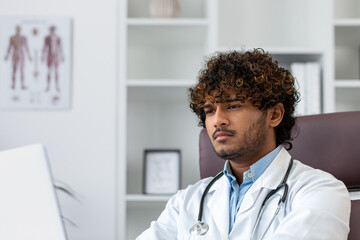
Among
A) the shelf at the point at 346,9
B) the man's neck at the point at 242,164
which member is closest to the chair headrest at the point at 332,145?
the man's neck at the point at 242,164

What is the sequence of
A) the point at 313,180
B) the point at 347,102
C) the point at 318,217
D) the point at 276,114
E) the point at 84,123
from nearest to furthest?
the point at 318,217 → the point at 313,180 → the point at 276,114 → the point at 84,123 → the point at 347,102

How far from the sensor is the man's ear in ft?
4.82

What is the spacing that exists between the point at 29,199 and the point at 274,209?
2.35 ft

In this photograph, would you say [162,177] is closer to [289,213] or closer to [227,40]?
[227,40]

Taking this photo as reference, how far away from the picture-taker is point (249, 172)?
1441mm

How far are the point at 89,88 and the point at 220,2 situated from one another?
87cm

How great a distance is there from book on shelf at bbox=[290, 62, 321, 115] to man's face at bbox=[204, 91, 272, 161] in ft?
3.80

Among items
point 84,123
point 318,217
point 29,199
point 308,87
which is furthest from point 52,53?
point 29,199

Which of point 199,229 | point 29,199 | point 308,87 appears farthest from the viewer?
point 308,87

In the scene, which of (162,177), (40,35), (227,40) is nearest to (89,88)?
(40,35)

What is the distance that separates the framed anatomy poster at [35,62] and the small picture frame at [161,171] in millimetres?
529

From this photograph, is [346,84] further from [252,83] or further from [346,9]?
[252,83]

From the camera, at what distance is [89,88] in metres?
2.73

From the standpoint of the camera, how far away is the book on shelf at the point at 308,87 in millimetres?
2527
